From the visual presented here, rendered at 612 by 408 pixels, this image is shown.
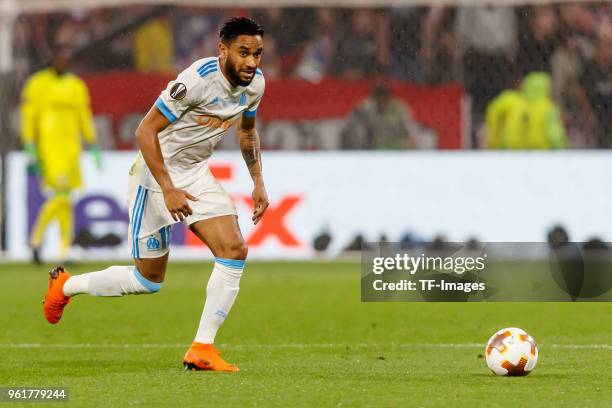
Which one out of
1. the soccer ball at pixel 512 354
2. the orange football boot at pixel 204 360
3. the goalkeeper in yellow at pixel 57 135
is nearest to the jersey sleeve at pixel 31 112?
the goalkeeper in yellow at pixel 57 135

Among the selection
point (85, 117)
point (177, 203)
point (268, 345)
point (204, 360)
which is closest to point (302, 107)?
point (85, 117)

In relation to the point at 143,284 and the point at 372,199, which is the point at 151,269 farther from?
the point at 372,199

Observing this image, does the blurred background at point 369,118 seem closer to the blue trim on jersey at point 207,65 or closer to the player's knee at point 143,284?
the player's knee at point 143,284

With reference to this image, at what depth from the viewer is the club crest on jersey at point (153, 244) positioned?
8258 millimetres

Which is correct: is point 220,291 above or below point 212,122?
below

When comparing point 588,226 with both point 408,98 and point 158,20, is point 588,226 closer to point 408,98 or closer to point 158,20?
point 408,98

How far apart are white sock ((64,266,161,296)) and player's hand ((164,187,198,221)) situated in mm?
→ 874

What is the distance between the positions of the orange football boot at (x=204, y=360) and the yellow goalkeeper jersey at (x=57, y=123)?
360 inches

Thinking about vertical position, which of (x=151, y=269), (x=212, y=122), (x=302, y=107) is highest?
(x=302, y=107)

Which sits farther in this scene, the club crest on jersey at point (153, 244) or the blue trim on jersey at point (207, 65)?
the club crest on jersey at point (153, 244)

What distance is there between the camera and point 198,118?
812 cm

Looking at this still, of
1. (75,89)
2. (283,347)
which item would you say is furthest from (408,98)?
(283,347)

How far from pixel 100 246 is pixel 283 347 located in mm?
8044

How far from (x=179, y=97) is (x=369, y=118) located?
1006 centimetres
